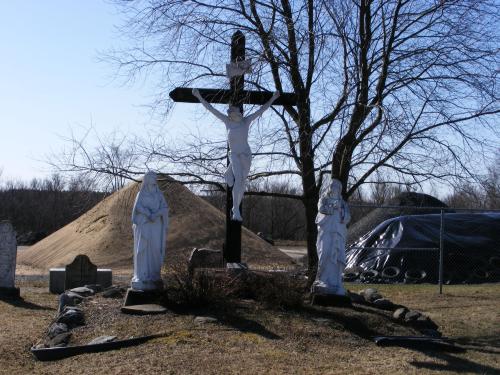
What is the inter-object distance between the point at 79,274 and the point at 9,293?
2.03m

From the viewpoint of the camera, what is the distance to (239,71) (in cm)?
1098

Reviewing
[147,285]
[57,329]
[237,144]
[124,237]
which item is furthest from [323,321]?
[124,237]

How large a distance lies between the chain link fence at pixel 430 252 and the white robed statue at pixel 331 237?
7463 millimetres

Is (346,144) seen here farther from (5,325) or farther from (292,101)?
(5,325)

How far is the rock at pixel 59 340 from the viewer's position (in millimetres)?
8648

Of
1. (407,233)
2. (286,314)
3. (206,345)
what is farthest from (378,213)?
(206,345)

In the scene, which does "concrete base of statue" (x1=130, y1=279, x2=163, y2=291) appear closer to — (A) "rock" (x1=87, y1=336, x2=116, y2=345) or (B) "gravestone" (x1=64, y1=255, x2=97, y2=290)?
(A) "rock" (x1=87, y1=336, x2=116, y2=345)

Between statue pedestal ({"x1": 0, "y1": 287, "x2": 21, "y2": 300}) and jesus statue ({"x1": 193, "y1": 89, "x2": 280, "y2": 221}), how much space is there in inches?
259

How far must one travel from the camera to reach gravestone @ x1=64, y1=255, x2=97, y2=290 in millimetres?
16750

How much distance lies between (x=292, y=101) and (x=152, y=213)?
10.4ft

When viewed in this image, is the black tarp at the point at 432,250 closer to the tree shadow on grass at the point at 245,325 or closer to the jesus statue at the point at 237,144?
the jesus statue at the point at 237,144

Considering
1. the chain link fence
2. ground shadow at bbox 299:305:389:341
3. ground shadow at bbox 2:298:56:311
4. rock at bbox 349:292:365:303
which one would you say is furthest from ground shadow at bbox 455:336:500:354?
ground shadow at bbox 2:298:56:311

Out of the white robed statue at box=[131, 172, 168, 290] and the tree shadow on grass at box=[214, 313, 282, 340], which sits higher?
the white robed statue at box=[131, 172, 168, 290]

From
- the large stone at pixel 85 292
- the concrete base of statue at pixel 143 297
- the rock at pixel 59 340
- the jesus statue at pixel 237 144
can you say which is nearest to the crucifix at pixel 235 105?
the jesus statue at pixel 237 144
